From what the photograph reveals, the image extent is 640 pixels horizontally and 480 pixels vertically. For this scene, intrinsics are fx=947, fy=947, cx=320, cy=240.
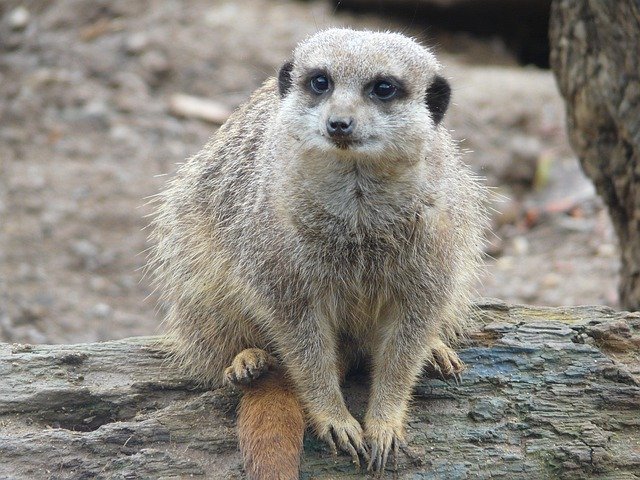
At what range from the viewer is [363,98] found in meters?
4.04

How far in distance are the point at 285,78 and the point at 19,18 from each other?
6214 millimetres

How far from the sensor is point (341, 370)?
15.1 ft


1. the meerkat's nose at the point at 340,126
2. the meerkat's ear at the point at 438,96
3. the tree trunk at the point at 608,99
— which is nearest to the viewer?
the meerkat's nose at the point at 340,126

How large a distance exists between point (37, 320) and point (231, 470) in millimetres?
3650

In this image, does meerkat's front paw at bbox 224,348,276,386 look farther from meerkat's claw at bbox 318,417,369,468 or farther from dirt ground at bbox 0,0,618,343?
dirt ground at bbox 0,0,618,343

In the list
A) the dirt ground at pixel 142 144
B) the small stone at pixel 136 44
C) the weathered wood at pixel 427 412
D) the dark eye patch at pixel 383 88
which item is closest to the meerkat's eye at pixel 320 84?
the dark eye patch at pixel 383 88

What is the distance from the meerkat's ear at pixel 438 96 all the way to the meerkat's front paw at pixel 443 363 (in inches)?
43.6

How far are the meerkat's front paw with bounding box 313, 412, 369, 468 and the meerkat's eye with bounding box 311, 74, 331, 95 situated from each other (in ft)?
4.82

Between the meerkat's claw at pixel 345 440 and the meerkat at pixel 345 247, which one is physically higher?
the meerkat at pixel 345 247

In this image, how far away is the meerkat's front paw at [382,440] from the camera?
422 centimetres

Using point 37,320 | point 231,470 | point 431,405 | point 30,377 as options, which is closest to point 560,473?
point 431,405

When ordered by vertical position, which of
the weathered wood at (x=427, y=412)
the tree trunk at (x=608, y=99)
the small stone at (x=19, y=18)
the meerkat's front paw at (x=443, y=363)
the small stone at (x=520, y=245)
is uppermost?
the tree trunk at (x=608, y=99)

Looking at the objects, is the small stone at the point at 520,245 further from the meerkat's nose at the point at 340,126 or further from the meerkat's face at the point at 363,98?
the meerkat's nose at the point at 340,126

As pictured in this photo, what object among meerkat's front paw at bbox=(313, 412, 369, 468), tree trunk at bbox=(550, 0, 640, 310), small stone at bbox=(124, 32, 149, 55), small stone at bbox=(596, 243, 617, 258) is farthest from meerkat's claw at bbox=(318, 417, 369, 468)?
small stone at bbox=(124, 32, 149, 55)
